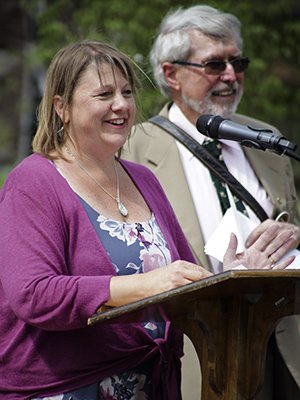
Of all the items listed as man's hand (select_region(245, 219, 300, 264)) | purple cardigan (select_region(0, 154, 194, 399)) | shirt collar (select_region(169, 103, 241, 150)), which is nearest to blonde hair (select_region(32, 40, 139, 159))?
purple cardigan (select_region(0, 154, 194, 399))

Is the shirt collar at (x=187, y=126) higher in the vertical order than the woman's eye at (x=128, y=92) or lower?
lower

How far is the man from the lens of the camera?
13.9 feet

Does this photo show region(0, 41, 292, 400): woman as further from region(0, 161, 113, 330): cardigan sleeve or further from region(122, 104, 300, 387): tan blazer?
region(122, 104, 300, 387): tan blazer

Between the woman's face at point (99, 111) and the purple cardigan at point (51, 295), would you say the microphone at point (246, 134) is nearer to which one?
the woman's face at point (99, 111)

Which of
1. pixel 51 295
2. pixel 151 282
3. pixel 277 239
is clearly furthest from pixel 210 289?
pixel 277 239

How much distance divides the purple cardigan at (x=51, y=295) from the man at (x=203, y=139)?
4.29 feet

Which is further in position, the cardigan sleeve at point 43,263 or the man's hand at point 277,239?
the man's hand at point 277,239

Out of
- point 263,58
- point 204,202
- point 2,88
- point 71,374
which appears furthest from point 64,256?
point 2,88

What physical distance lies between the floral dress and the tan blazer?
3.30 feet

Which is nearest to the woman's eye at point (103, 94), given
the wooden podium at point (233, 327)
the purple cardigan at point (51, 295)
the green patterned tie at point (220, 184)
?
the purple cardigan at point (51, 295)

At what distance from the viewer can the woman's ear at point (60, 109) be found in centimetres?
309

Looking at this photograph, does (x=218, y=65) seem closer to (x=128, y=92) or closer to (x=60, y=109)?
(x=128, y=92)

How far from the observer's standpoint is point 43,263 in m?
2.73

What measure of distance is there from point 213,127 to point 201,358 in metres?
0.79
